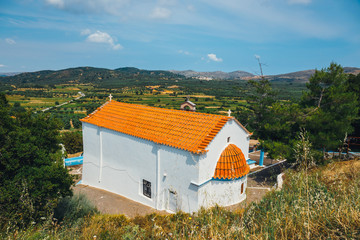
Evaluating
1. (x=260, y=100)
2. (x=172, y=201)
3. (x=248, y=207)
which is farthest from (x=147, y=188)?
(x=260, y=100)

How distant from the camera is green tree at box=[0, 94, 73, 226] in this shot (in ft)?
30.4

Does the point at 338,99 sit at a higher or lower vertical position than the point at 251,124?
higher

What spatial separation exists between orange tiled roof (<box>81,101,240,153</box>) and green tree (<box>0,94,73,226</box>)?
15.6 ft

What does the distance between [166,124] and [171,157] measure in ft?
8.35

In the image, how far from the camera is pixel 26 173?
10.2 meters

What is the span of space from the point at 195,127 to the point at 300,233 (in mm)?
9771

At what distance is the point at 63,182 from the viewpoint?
10961mm

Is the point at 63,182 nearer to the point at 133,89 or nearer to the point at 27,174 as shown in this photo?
the point at 27,174

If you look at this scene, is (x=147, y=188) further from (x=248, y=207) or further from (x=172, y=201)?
(x=248, y=207)

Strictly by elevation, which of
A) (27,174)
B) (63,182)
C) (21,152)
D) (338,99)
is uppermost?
(338,99)

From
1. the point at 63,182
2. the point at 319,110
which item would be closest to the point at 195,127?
the point at 63,182

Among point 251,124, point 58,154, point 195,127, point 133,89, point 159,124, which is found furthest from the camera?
point 133,89

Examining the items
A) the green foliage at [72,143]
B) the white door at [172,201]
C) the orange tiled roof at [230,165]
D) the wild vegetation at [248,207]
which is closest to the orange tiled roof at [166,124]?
the orange tiled roof at [230,165]

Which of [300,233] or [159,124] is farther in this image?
[159,124]
